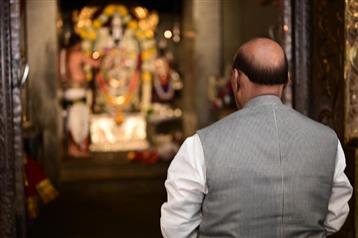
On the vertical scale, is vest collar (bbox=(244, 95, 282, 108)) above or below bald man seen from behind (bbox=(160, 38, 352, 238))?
above

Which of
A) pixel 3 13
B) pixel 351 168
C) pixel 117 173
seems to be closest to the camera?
pixel 351 168

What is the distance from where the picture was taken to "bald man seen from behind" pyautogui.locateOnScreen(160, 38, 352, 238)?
195 centimetres

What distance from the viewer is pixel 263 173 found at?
1.95 metres

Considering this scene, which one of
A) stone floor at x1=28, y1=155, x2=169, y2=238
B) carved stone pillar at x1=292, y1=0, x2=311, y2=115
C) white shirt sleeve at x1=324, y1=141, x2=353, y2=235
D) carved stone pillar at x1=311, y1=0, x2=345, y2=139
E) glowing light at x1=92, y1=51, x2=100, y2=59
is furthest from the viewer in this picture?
glowing light at x1=92, y1=51, x2=100, y2=59

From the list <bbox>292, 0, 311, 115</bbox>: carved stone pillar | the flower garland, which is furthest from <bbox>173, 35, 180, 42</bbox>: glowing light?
<bbox>292, 0, 311, 115</bbox>: carved stone pillar

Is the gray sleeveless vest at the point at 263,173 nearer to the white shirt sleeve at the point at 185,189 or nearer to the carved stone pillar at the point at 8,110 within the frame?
the white shirt sleeve at the point at 185,189

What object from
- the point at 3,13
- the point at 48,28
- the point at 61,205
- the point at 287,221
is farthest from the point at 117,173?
the point at 287,221

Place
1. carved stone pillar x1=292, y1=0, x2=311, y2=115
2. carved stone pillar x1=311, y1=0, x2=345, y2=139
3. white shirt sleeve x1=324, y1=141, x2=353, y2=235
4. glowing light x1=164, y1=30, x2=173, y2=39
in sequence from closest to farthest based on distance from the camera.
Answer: white shirt sleeve x1=324, y1=141, x2=353, y2=235
carved stone pillar x1=311, y1=0, x2=345, y2=139
carved stone pillar x1=292, y1=0, x2=311, y2=115
glowing light x1=164, y1=30, x2=173, y2=39

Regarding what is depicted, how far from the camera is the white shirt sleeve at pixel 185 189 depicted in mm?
1937

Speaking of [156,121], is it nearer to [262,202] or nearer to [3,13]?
[3,13]

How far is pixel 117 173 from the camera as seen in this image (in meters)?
8.84

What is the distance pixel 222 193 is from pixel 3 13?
6.78 ft

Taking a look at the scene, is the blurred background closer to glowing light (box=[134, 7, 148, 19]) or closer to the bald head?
glowing light (box=[134, 7, 148, 19])

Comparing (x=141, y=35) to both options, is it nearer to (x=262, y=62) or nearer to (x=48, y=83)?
(x=48, y=83)
